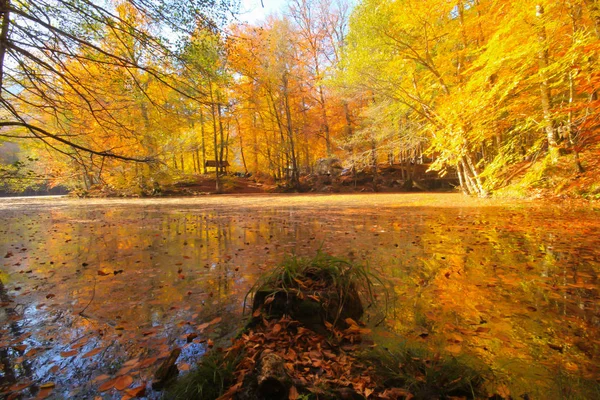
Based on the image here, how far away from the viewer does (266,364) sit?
1.52m

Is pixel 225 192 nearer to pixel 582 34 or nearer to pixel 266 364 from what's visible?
pixel 582 34

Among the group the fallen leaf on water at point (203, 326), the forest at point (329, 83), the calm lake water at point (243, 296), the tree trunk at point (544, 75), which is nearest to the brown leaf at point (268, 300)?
the calm lake water at point (243, 296)

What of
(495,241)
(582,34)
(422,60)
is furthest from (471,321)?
(422,60)

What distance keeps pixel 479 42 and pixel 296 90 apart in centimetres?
1354

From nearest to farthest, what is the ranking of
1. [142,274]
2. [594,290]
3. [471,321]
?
[471,321], [594,290], [142,274]

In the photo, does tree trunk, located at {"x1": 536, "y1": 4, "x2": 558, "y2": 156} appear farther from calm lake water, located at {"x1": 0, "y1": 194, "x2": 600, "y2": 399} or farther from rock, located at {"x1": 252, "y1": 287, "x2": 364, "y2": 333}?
rock, located at {"x1": 252, "y1": 287, "x2": 364, "y2": 333}

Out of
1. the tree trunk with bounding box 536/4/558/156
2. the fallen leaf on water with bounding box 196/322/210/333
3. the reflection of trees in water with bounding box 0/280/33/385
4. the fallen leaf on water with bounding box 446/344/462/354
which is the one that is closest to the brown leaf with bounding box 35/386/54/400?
the reflection of trees in water with bounding box 0/280/33/385

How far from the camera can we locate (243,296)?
3057 mm

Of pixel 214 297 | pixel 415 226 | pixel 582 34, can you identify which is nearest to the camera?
pixel 214 297

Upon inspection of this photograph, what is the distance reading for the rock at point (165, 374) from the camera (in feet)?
5.61

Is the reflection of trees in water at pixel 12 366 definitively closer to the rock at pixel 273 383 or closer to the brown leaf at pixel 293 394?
the rock at pixel 273 383

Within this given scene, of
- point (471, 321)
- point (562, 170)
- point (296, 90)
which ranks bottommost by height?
point (471, 321)

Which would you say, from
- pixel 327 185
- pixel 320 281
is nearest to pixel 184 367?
pixel 320 281

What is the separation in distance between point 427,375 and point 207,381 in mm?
1200
